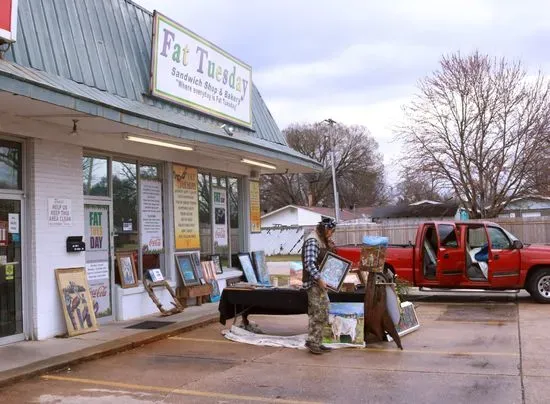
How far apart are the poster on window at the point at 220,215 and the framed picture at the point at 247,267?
62cm

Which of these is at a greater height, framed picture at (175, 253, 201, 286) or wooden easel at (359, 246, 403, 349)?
framed picture at (175, 253, 201, 286)

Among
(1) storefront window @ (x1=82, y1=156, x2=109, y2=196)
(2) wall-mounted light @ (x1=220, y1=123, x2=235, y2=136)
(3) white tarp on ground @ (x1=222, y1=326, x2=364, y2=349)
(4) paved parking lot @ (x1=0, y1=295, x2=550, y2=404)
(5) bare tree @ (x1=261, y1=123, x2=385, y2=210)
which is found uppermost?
(5) bare tree @ (x1=261, y1=123, x2=385, y2=210)

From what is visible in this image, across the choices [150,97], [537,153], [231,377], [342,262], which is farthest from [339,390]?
[537,153]

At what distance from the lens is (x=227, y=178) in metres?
14.6

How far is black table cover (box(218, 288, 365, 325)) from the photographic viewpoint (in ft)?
29.0

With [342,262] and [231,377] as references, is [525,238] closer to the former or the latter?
[342,262]

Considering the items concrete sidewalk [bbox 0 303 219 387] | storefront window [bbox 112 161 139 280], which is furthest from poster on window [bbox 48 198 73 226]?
concrete sidewalk [bbox 0 303 219 387]

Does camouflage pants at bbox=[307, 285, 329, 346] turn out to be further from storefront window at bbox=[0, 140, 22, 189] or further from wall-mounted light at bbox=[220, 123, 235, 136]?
wall-mounted light at bbox=[220, 123, 235, 136]

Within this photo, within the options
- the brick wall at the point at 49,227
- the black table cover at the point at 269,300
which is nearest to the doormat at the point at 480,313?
the black table cover at the point at 269,300

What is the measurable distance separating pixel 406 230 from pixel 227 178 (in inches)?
626

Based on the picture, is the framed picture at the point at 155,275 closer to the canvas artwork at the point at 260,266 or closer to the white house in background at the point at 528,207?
the canvas artwork at the point at 260,266

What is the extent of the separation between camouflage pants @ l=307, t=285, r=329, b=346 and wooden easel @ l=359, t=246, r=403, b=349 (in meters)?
0.72

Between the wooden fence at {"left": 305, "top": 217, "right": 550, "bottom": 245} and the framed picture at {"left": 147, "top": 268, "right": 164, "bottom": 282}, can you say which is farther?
the wooden fence at {"left": 305, "top": 217, "right": 550, "bottom": 245}

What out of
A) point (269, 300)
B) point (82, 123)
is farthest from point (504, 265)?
point (82, 123)
